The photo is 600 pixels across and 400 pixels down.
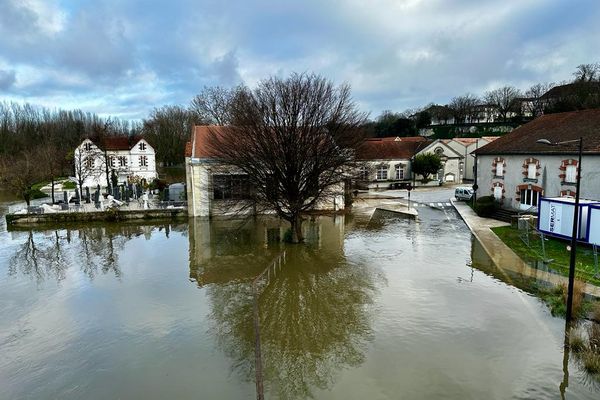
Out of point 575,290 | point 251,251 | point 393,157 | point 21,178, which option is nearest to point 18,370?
point 251,251

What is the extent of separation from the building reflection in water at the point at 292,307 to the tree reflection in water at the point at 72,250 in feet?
13.4

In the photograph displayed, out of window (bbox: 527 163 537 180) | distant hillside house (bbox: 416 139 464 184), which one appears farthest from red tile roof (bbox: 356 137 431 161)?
window (bbox: 527 163 537 180)

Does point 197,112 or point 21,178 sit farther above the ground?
point 197,112

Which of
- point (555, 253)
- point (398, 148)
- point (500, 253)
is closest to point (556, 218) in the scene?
point (555, 253)

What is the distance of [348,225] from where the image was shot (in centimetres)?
2714

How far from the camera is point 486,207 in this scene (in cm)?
2806

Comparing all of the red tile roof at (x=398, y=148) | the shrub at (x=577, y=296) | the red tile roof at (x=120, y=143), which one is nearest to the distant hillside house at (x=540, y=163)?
the shrub at (x=577, y=296)

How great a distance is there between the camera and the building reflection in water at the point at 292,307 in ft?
32.7

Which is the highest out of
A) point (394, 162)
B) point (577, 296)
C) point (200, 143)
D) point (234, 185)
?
point (200, 143)

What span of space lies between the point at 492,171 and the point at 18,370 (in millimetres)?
29399

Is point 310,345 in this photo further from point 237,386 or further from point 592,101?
point 592,101

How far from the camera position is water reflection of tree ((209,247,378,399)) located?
976 centimetres

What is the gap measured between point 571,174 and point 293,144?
15969 millimetres

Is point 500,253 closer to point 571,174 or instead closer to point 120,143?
point 571,174
